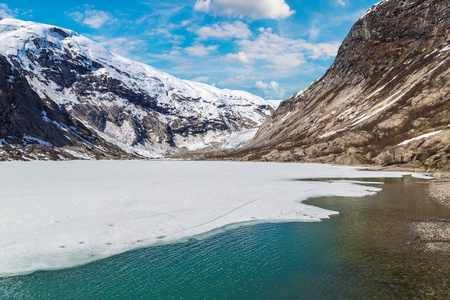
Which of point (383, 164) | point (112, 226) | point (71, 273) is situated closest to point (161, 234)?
point (112, 226)

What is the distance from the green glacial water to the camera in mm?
10492

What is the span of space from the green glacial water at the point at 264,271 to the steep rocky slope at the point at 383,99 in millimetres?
43774

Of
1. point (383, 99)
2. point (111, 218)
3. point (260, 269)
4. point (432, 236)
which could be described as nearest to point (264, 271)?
point (260, 269)

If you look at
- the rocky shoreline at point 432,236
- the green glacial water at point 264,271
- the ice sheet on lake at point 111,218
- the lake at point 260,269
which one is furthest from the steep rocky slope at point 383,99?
the lake at point 260,269

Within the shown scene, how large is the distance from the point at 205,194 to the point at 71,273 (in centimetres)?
1901

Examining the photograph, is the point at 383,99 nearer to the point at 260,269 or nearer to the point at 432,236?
the point at 432,236

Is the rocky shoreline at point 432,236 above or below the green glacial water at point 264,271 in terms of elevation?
above

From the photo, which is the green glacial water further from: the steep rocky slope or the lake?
the steep rocky slope

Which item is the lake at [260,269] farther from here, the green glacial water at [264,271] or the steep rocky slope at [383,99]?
the steep rocky slope at [383,99]

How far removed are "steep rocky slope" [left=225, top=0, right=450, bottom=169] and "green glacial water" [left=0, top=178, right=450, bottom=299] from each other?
43774 millimetres

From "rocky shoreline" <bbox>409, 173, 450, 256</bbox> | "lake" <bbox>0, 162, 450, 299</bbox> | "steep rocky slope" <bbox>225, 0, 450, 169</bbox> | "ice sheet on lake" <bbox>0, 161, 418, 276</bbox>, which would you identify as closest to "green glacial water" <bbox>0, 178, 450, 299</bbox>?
"lake" <bbox>0, 162, 450, 299</bbox>

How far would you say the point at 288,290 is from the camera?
1066 centimetres

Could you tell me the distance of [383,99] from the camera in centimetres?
11300

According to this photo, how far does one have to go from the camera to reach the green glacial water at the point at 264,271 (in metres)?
10.5
